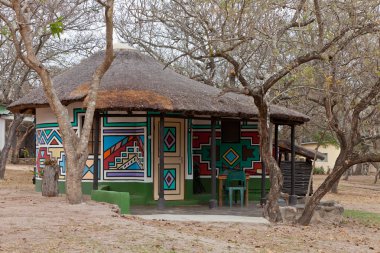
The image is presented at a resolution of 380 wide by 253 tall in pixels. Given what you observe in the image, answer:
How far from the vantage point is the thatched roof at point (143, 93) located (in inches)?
548

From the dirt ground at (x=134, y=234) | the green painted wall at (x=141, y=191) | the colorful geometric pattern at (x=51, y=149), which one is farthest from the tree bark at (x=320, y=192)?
the colorful geometric pattern at (x=51, y=149)

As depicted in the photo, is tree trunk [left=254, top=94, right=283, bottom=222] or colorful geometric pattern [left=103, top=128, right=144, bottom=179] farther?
colorful geometric pattern [left=103, top=128, right=144, bottom=179]

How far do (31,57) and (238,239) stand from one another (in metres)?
5.90

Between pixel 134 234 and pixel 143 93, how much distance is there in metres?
6.38

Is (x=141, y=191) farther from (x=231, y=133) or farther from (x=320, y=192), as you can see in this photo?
(x=320, y=192)

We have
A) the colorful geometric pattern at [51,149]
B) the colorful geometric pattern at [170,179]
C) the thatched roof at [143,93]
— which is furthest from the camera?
the colorful geometric pattern at [51,149]

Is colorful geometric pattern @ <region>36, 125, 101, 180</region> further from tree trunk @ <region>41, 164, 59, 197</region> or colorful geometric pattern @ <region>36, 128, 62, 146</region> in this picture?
tree trunk @ <region>41, 164, 59, 197</region>

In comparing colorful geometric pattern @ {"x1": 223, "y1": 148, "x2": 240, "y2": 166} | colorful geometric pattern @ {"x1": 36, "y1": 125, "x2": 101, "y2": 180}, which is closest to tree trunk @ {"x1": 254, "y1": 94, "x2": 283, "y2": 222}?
colorful geometric pattern @ {"x1": 223, "y1": 148, "x2": 240, "y2": 166}

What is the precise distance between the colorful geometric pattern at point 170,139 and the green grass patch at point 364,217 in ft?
17.4

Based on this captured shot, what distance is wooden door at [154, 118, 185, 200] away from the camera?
15.2 m

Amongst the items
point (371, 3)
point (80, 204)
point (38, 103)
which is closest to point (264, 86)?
point (371, 3)

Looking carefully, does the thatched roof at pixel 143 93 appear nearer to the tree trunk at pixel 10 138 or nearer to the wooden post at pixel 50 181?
the wooden post at pixel 50 181

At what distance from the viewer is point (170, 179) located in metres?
15.3

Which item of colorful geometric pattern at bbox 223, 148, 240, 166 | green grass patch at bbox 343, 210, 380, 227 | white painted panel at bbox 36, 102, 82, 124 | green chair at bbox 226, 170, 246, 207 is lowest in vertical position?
green grass patch at bbox 343, 210, 380, 227
